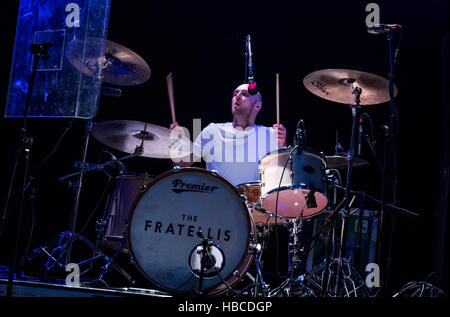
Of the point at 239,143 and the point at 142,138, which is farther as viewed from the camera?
the point at 239,143

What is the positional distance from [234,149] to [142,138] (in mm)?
909

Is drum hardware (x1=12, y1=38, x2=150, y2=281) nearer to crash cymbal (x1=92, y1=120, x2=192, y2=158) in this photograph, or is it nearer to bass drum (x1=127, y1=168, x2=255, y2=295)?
crash cymbal (x1=92, y1=120, x2=192, y2=158)

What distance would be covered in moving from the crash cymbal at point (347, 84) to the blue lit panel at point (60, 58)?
1855 millimetres

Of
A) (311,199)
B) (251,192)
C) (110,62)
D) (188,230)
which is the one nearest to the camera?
(188,230)

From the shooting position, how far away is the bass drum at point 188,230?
3.45 meters

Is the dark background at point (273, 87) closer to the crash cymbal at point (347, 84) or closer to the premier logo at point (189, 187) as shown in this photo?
the crash cymbal at point (347, 84)

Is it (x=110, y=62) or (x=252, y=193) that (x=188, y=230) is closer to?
(x=252, y=193)

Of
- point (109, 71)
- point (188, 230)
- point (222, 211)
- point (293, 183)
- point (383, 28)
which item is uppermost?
point (383, 28)

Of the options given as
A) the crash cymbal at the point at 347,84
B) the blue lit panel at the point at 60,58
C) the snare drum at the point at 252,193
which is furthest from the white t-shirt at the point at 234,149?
the blue lit panel at the point at 60,58

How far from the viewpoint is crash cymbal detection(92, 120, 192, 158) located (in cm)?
420

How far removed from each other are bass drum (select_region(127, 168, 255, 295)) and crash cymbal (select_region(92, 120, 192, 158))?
0.61 m

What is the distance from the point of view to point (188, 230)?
11.5 feet

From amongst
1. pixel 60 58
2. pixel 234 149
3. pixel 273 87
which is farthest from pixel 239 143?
pixel 60 58
